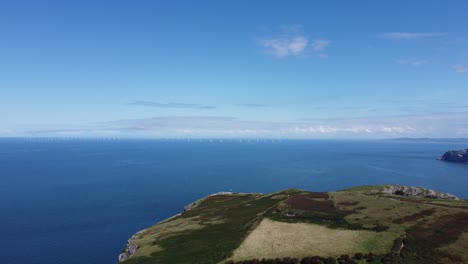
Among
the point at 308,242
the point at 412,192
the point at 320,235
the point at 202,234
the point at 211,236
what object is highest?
the point at 412,192

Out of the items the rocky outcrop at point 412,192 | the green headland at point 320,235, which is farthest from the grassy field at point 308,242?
the rocky outcrop at point 412,192

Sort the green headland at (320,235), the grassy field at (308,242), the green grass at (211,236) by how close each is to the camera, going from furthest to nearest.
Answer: the green grass at (211,236)
the grassy field at (308,242)
the green headland at (320,235)

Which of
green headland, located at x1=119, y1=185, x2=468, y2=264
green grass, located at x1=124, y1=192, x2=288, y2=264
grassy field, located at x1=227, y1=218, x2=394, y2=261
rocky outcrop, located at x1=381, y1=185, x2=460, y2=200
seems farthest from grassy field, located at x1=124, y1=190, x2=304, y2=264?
rocky outcrop, located at x1=381, y1=185, x2=460, y2=200

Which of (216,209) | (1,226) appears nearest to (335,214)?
(216,209)

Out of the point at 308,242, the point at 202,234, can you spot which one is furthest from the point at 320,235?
the point at 202,234

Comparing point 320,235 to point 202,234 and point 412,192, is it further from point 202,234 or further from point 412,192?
point 412,192

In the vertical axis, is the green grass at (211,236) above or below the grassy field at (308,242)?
below

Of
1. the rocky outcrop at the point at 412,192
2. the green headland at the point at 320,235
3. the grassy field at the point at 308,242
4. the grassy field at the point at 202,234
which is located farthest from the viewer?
the rocky outcrop at the point at 412,192

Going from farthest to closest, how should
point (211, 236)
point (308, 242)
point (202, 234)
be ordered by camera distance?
point (202, 234), point (211, 236), point (308, 242)

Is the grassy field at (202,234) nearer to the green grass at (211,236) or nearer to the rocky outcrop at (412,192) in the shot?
the green grass at (211,236)

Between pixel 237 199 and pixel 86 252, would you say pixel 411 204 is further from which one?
pixel 86 252
